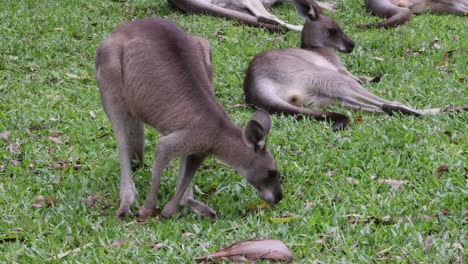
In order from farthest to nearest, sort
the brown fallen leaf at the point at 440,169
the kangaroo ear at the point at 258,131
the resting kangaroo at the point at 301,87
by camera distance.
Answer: the resting kangaroo at the point at 301,87 < the brown fallen leaf at the point at 440,169 < the kangaroo ear at the point at 258,131

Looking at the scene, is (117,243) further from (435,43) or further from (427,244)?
(435,43)

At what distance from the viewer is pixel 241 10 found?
11.7 meters

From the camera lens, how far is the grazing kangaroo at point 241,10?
10797 mm

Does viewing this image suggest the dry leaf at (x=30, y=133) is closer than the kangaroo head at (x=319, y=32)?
Yes

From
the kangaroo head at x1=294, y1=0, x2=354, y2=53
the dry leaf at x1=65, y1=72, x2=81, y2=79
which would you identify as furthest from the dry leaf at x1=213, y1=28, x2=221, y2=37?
the dry leaf at x1=65, y1=72, x2=81, y2=79

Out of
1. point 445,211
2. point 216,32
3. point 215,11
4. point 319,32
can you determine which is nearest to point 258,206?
point 445,211

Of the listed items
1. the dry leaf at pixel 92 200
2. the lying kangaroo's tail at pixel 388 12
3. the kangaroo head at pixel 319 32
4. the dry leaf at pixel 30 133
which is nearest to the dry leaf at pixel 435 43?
the lying kangaroo's tail at pixel 388 12

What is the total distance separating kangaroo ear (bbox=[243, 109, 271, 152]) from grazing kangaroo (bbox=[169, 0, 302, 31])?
19.4 feet

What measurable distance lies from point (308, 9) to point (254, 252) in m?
5.11

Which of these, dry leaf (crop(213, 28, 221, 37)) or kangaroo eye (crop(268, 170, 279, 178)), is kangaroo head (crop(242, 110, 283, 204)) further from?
dry leaf (crop(213, 28, 221, 37))

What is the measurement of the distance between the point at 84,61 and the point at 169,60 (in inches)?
159

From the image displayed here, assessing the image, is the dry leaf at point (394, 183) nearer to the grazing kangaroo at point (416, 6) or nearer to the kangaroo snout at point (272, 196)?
the kangaroo snout at point (272, 196)

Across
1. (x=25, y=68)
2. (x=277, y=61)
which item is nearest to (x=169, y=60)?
(x=277, y=61)

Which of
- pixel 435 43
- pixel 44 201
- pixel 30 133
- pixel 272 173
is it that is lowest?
pixel 435 43
